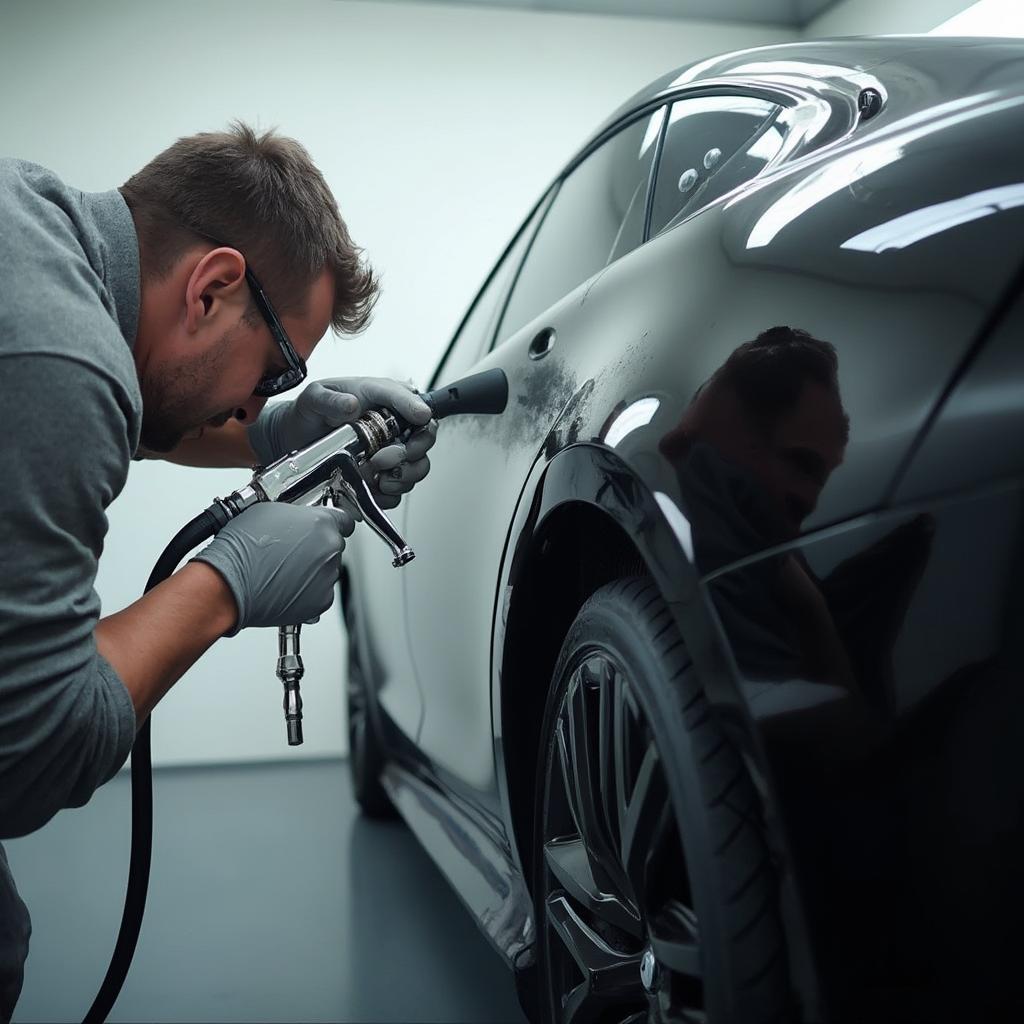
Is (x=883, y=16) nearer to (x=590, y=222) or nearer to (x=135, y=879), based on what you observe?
(x=590, y=222)

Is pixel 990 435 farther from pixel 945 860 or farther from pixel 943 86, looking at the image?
pixel 943 86

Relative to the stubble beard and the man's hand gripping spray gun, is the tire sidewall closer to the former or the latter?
the man's hand gripping spray gun

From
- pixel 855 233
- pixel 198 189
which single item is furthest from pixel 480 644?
pixel 855 233

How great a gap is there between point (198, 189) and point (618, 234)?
1.91 feet

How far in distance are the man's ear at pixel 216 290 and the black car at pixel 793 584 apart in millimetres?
390

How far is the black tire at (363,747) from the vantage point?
9.29 ft

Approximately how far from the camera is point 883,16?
188 inches

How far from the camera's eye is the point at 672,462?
87 centimetres

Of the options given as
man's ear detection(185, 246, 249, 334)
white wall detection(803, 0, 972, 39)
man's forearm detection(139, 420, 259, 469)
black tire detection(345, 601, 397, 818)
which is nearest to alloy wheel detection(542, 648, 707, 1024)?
man's ear detection(185, 246, 249, 334)

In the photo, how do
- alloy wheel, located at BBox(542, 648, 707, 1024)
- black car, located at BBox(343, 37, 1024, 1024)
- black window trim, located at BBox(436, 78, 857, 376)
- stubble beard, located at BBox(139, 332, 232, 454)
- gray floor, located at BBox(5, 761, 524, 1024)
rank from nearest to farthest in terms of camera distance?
black car, located at BBox(343, 37, 1024, 1024)
alloy wheel, located at BBox(542, 648, 707, 1024)
black window trim, located at BBox(436, 78, 857, 376)
stubble beard, located at BBox(139, 332, 232, 454)
gray floor, located at BBox(5, 761, 524, 1024)

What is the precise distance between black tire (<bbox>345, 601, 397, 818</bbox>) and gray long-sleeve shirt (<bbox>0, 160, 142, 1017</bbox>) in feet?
5.37

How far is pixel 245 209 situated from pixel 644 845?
0.88 m

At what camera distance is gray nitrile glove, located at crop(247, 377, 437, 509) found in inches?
59.6

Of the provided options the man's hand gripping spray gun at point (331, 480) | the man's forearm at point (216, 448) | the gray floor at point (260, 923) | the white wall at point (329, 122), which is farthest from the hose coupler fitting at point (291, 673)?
the white wall at point (329, 122)
